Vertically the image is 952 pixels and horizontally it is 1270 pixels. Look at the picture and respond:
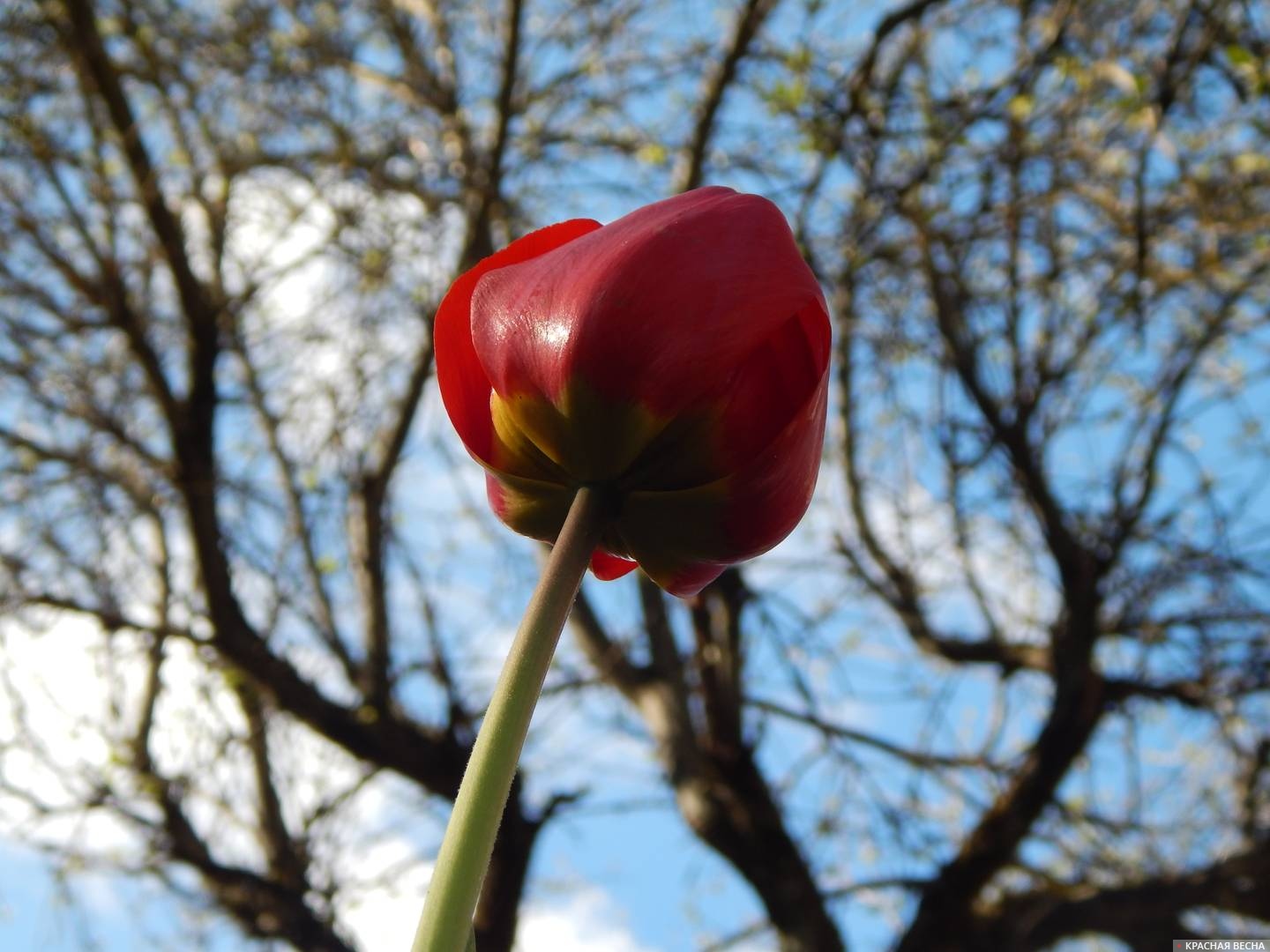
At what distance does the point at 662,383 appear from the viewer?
0.52m

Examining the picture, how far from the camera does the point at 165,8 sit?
3.70 m

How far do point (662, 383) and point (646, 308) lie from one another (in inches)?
1.4

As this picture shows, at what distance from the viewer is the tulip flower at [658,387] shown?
52 centimetres

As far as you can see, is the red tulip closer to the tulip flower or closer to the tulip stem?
the tulip flower

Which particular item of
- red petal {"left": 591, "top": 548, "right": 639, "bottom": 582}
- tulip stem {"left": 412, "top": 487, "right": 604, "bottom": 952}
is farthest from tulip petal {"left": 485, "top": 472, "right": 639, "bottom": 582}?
tulip stem {"left": 412, "top": 487, "right": 604, "bottom": 952}

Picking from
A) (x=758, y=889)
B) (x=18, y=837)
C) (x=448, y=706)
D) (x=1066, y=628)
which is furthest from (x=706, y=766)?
(x=18, y=837)

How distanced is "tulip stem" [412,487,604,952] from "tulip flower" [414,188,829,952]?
0.06 m

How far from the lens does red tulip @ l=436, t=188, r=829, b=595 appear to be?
52cm

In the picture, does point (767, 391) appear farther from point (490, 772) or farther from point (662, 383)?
point (490, 772)

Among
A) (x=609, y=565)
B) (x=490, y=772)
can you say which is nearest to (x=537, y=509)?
(x=609, y=565)

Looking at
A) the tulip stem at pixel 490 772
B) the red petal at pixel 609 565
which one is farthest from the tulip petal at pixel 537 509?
the tulip stem at pixel 490 772

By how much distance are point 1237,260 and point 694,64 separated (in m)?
1.86

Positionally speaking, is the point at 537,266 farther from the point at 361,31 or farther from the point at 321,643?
the point at 361,31

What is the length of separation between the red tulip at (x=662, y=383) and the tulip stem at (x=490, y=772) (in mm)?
110
